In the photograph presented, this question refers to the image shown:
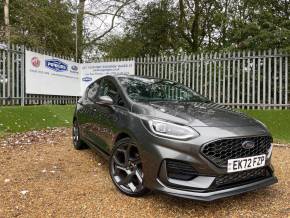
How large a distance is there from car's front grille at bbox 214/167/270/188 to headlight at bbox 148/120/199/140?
1.71 feet

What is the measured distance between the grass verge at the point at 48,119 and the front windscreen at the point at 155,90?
346 cm

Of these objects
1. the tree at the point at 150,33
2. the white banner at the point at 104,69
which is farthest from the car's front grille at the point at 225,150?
the tree at the point at 150,33

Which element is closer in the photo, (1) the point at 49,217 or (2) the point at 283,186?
(1) the point at 49,217

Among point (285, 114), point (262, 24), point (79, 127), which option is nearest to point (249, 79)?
point (285, 114)

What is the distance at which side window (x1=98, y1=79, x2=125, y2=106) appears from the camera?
172 inches

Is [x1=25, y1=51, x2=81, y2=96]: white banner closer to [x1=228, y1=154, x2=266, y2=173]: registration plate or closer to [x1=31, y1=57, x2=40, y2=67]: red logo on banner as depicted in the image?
[x1=31, y1=57, x2=40, y2=67]: red logo on banner

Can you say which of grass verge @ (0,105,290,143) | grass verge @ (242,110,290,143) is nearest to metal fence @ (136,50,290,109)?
grass verge @ (242,110,290,143)

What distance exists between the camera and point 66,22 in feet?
63.2

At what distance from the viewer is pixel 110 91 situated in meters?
4.83

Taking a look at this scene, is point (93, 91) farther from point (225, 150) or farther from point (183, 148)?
point (225, 150)

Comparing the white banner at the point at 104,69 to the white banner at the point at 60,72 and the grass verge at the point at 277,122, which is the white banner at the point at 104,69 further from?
the grass verge at the point at 277,122

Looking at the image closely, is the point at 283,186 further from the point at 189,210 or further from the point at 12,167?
the point at 12,167

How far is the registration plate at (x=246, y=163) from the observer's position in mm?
3240

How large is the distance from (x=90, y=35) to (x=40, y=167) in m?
18.2
